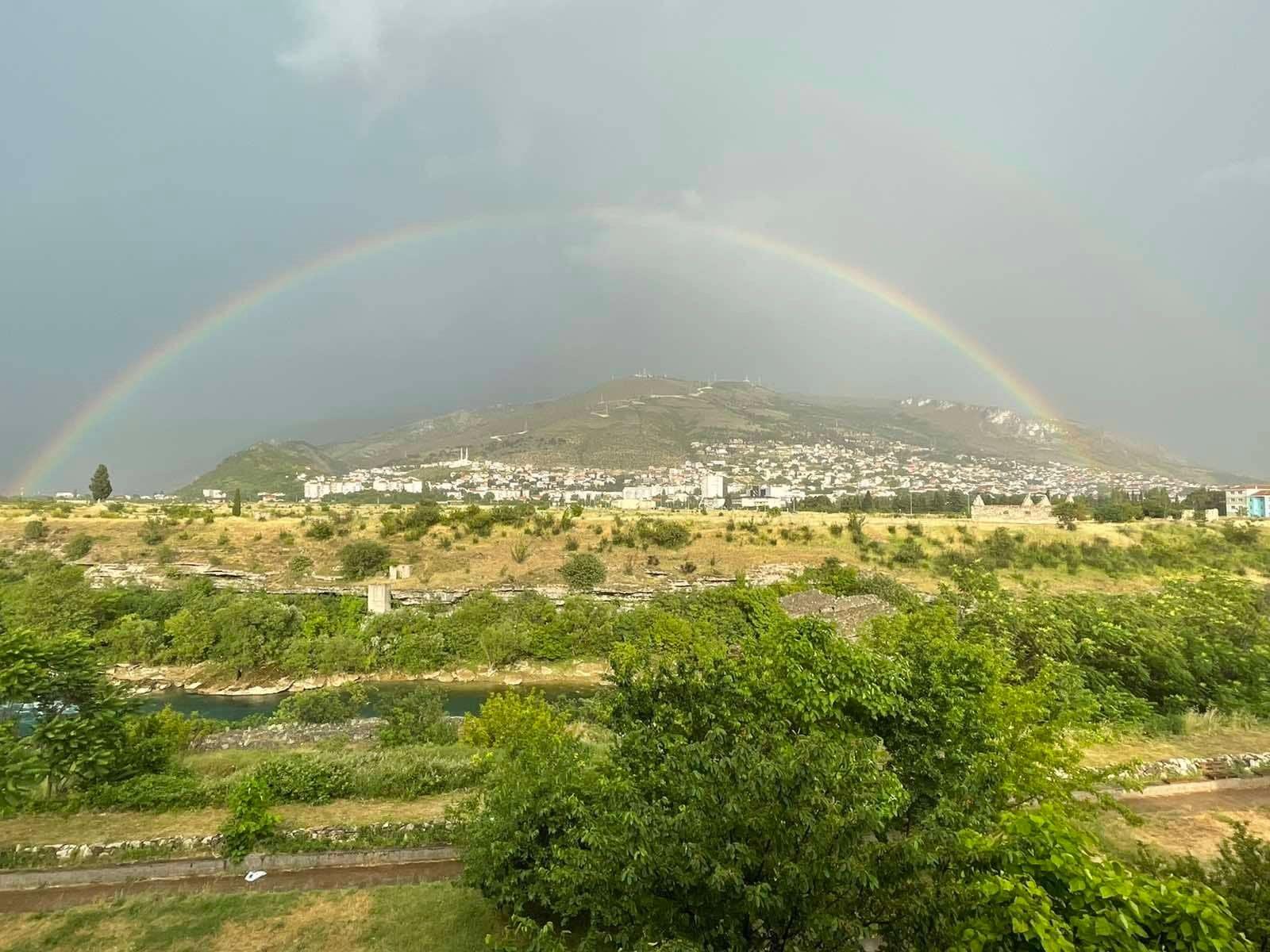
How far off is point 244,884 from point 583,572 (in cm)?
3543

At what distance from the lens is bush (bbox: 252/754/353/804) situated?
12.4m

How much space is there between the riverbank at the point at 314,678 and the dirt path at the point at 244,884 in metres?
23.4

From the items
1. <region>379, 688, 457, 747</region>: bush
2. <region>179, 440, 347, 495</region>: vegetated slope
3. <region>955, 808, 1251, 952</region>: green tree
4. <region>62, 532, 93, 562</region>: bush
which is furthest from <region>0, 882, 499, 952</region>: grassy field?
<region>179, 440, 347, 495</region>: vegetated slope

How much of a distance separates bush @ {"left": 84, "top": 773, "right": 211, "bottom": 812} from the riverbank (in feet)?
67.7

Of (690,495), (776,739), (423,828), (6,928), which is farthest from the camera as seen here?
(690,495)

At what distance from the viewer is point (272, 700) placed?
31.3m

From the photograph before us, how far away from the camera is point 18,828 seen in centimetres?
1076

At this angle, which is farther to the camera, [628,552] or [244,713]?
[628,552]

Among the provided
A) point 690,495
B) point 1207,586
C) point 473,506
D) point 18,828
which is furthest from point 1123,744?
point 690,495

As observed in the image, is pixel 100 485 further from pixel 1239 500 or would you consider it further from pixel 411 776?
pixel 1239 500

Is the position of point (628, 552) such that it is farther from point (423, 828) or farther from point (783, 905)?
point (783, 905)

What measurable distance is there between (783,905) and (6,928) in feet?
35.1

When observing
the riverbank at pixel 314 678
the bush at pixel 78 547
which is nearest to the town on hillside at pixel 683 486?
the bush at pixel 78 547

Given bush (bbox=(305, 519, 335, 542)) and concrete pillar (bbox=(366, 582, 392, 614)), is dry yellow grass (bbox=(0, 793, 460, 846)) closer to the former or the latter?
concrete pillar (bbox=(366, 582, 392, 614))
